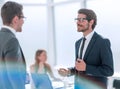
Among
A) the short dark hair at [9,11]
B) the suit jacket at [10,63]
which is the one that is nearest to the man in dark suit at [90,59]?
the suit jacket at [10,63]

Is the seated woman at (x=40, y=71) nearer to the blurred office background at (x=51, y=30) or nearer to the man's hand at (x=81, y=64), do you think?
the blurred office background at (x=51, y=30)

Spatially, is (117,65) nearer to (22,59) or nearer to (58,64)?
(58,64)

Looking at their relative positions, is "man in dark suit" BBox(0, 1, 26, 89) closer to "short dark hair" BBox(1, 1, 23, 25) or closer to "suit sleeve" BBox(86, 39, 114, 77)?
"short dark hair" BBox(1, 1, 23, 25)

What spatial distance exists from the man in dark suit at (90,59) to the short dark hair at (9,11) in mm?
679

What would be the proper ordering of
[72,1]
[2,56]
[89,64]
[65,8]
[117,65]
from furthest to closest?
[65,8] < [72,1] < [117,65] < [89,64] < [2,56]

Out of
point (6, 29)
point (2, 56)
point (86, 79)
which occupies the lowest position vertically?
point (86, 79)

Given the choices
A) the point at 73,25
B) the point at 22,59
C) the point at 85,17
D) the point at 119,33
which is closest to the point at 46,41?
the point at 73,25

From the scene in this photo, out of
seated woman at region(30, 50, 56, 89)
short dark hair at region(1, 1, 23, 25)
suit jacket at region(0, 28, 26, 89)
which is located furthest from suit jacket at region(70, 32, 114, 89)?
seated woman at region(30, 50, 56, 89)

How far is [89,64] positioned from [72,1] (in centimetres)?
238

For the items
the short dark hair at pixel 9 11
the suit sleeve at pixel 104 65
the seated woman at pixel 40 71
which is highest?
the short dark hair at pixel 9 11

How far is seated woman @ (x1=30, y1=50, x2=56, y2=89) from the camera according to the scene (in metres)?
3.29

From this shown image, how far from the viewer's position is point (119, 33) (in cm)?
367

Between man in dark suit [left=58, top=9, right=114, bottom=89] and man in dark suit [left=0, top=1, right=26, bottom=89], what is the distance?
563 mm

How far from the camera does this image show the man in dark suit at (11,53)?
1.84 metres
